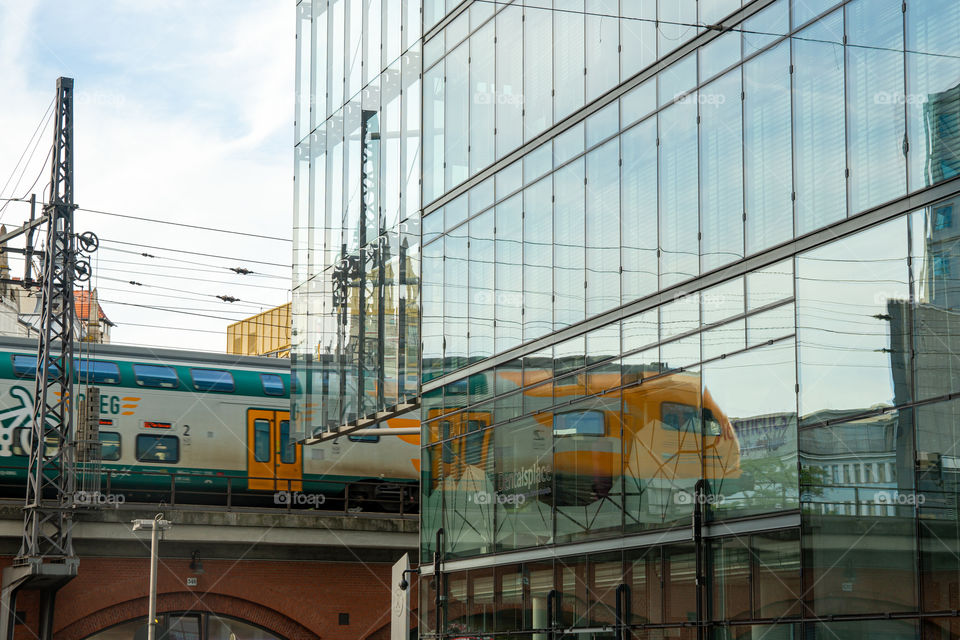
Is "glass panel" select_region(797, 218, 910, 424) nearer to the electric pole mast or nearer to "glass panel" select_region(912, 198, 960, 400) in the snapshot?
"glass panel" select_region(912, 198, 960, 400)

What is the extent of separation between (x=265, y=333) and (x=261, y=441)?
1417 inches

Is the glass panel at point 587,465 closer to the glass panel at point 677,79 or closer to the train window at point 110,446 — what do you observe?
the glass panel at point 677,79

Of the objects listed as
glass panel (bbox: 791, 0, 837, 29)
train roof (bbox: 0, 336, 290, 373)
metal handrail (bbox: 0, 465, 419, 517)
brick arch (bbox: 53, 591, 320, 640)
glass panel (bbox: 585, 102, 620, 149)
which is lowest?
brick arch (bbox: 53, 591, 320, 640)

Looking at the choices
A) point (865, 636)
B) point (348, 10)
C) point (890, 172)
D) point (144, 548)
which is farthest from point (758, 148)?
point (144, 548)

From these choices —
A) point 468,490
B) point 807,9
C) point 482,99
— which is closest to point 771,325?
point 807,9

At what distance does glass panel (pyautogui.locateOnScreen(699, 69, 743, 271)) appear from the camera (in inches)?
669

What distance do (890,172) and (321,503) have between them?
22687mm

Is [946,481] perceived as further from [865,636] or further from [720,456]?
[720,456]

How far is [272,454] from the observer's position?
110ft

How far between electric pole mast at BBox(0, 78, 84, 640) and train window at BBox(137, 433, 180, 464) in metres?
2.36

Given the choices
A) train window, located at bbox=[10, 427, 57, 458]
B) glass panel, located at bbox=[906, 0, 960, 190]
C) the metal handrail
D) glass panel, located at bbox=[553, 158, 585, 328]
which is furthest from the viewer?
the metal handrail

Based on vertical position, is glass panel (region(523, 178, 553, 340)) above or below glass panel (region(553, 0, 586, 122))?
below

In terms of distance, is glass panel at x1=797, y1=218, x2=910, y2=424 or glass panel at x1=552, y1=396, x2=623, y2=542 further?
glass panel at x1=552, y1=396, x2=623, y2=542

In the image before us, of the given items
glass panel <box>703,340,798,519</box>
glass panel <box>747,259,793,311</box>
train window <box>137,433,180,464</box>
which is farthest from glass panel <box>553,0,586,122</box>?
train window <box>137,433,180,464</box>
